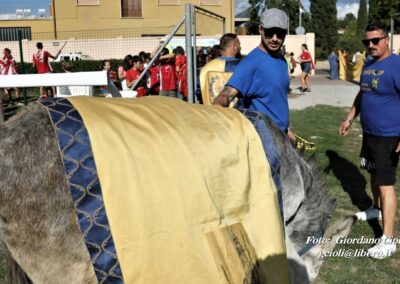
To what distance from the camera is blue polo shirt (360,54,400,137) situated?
4238mm

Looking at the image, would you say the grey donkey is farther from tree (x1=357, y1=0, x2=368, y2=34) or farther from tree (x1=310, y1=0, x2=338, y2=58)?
tree (x1=357, y1=0, x2=368, y2=34)

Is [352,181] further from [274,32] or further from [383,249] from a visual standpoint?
[274,32]

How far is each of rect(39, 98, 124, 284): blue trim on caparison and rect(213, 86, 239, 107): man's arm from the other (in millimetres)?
1505

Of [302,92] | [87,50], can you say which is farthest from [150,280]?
[87,50]

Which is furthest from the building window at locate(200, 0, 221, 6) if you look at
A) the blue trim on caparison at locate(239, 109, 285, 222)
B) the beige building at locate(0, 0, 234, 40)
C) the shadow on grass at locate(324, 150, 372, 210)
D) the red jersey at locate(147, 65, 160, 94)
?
the blue trim on caparison at locate(239, 109, 285, 222)

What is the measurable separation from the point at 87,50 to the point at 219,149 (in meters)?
26.3

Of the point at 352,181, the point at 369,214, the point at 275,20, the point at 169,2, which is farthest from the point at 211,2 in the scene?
the point at 275,20

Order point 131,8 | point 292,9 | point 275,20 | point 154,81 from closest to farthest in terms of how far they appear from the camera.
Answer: point 275,20
point 154,81
point 131,8
point 292,9

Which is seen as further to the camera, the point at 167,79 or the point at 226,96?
the point at 167,79

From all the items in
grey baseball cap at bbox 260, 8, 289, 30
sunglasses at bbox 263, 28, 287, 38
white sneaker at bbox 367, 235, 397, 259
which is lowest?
white sneaker at bbox 367, 235, 397, 259

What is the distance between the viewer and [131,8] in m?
41.4

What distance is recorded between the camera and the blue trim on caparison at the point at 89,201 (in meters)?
2.06

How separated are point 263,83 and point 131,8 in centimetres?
3966

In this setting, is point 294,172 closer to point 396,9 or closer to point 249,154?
point 249,154
